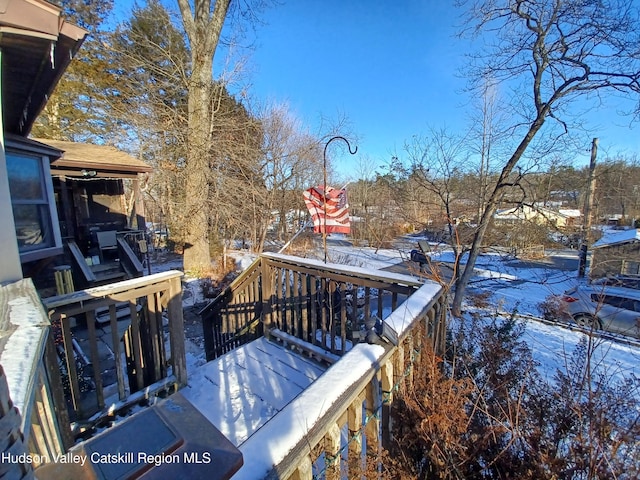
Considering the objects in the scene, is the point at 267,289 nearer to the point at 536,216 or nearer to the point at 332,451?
the point at 332,451

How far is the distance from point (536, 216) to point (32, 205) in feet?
37.9

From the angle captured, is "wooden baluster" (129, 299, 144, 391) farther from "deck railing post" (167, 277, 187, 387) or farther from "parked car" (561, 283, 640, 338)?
"parked car" (561, 283, 640, 338)

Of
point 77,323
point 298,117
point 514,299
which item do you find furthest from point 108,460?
point 298,117

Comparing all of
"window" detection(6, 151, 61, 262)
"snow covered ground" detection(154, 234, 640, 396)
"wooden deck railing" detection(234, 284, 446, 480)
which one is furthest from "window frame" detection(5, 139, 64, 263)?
"wooden deck railing" detection(234, 284, 446, 480)

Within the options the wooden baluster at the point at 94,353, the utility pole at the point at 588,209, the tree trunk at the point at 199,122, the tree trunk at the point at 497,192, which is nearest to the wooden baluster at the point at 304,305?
the wooden baluster at the point at 94,353

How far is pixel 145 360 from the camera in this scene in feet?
8.80

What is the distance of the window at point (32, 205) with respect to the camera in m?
3.79

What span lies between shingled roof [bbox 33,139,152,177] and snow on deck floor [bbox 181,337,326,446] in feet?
20.8

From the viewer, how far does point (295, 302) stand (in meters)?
3.29

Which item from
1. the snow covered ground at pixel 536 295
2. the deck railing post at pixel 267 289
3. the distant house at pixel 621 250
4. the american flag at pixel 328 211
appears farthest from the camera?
the distant house at pixel 621 250

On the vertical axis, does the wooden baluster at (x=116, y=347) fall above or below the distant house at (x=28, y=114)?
below

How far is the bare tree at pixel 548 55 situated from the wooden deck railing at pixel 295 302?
4.39 m

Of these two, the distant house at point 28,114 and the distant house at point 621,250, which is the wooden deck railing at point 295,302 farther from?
the distant house at point 621,250

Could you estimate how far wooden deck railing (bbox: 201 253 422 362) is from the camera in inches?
104
